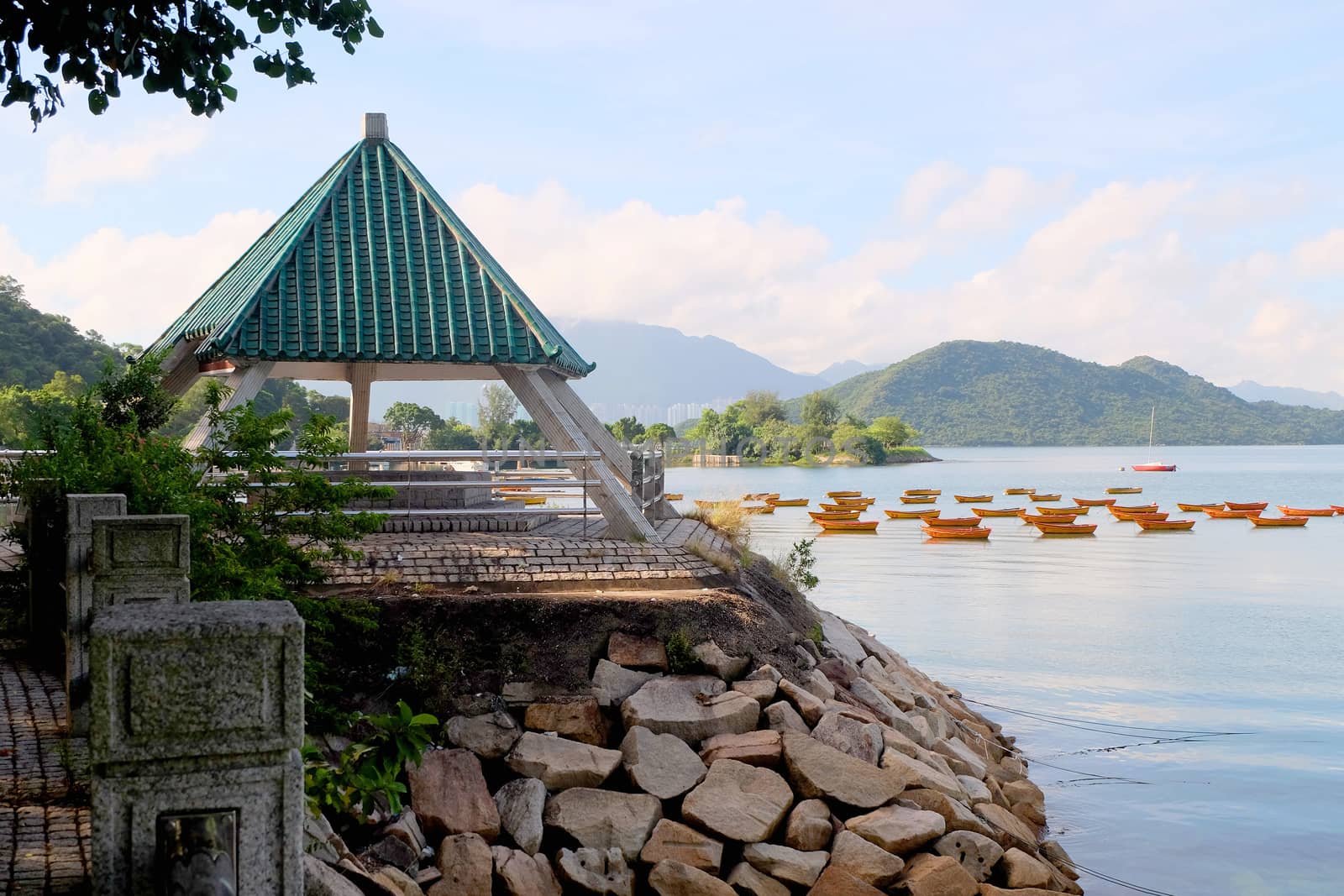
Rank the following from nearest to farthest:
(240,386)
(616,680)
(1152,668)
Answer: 1. (616,680)
2. (240,386)
3. (1152,668)

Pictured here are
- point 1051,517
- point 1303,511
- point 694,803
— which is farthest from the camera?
point 1303,511

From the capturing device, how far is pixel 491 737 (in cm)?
925

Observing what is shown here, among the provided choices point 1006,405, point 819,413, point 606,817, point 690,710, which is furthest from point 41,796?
point 1006,405

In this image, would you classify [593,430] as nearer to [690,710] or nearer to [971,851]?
[690,710]

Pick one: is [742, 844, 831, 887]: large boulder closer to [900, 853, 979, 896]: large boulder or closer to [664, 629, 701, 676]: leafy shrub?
[900, 853, 979, 896]: large boulder

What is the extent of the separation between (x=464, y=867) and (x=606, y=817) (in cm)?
111

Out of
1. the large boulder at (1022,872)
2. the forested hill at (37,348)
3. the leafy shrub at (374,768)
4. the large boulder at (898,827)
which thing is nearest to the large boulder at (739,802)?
the large boulder at (898,827)

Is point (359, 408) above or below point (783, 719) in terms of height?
above

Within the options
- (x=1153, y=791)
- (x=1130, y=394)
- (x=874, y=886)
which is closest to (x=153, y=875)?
(x=874, y=886)

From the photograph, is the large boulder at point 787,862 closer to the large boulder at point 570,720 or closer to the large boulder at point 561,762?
the large boulder at point 561,762

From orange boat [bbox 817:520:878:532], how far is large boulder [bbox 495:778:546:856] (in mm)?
38563

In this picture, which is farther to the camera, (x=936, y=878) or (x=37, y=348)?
(x=37, y=348)

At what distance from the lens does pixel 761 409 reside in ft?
443

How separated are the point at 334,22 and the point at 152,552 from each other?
12.2ft
